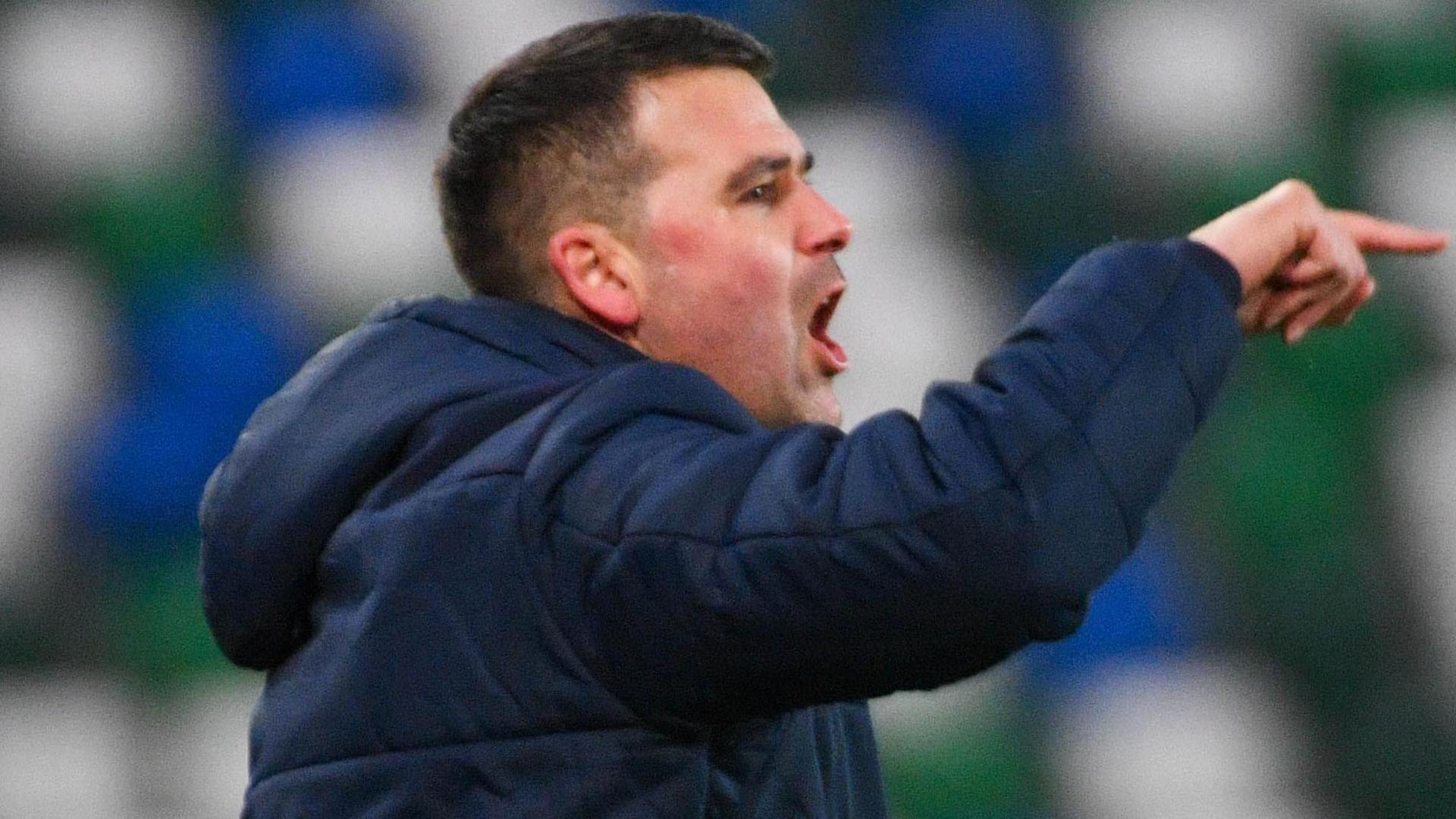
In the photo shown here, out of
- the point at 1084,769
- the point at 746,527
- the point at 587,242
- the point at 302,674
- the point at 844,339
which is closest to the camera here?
the point at 746,527

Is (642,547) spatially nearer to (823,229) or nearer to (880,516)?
(880,516)

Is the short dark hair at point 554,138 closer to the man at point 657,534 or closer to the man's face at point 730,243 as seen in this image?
the man's face at point 730,243

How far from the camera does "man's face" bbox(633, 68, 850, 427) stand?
4.03 feet

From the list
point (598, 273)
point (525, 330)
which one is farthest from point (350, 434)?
point (598, 273)

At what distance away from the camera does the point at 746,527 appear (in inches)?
36.8

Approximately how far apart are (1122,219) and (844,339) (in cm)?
41

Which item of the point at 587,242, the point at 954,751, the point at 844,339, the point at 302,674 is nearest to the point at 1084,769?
the point at 954,751

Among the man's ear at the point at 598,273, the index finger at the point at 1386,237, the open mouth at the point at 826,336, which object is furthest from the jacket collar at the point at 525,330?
the index finger at the point at 1386,237

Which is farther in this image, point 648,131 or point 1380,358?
point 1380,358

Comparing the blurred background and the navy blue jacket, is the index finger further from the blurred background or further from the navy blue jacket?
the blurred background

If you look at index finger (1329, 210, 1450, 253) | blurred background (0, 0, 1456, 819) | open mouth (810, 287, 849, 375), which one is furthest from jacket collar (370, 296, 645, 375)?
blurred background (0, 0, 1456, 819)

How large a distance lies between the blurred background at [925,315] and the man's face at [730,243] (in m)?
1.39

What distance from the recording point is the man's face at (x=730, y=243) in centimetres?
123

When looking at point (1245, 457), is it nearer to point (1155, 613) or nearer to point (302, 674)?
point (1155, 613)
